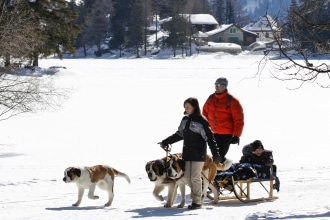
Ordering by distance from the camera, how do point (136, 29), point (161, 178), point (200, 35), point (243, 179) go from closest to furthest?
point (161, 178), point (243, 179), point (136, 29), point (200, 35)

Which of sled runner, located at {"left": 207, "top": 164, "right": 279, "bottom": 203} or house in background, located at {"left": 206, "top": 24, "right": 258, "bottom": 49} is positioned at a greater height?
house in background, located at {"left": 206, "top": 24, "right": 258, "bottom": 49}

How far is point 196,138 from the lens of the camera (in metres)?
8.40

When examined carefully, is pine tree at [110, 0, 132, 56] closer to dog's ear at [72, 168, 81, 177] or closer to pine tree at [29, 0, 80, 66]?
pine tree at [29, 0, 80, 66]

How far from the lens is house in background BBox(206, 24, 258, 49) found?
107688 millimetres

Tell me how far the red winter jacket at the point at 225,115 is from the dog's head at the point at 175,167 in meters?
1.31

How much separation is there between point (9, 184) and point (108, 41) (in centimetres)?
9764

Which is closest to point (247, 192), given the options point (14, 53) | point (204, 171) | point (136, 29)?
point (204, 171)

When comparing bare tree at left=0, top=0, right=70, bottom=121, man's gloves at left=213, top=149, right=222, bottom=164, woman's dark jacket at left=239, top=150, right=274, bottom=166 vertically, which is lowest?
woman's dark jacket at left=239, top=150, right=274, bottom=166

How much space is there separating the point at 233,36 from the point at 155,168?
101 meters

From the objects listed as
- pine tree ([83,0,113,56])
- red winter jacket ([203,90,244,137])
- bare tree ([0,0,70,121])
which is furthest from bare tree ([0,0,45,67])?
pine tree ([83,0,113,56])

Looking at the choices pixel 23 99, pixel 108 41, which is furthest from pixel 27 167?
pixel 108 41

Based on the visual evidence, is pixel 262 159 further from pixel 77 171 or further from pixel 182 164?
pixel 77 171

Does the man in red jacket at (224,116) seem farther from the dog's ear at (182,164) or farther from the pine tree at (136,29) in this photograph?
the pine tree at (136,29)

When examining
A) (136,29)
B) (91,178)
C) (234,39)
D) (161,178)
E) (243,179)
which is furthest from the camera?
(234,39)
